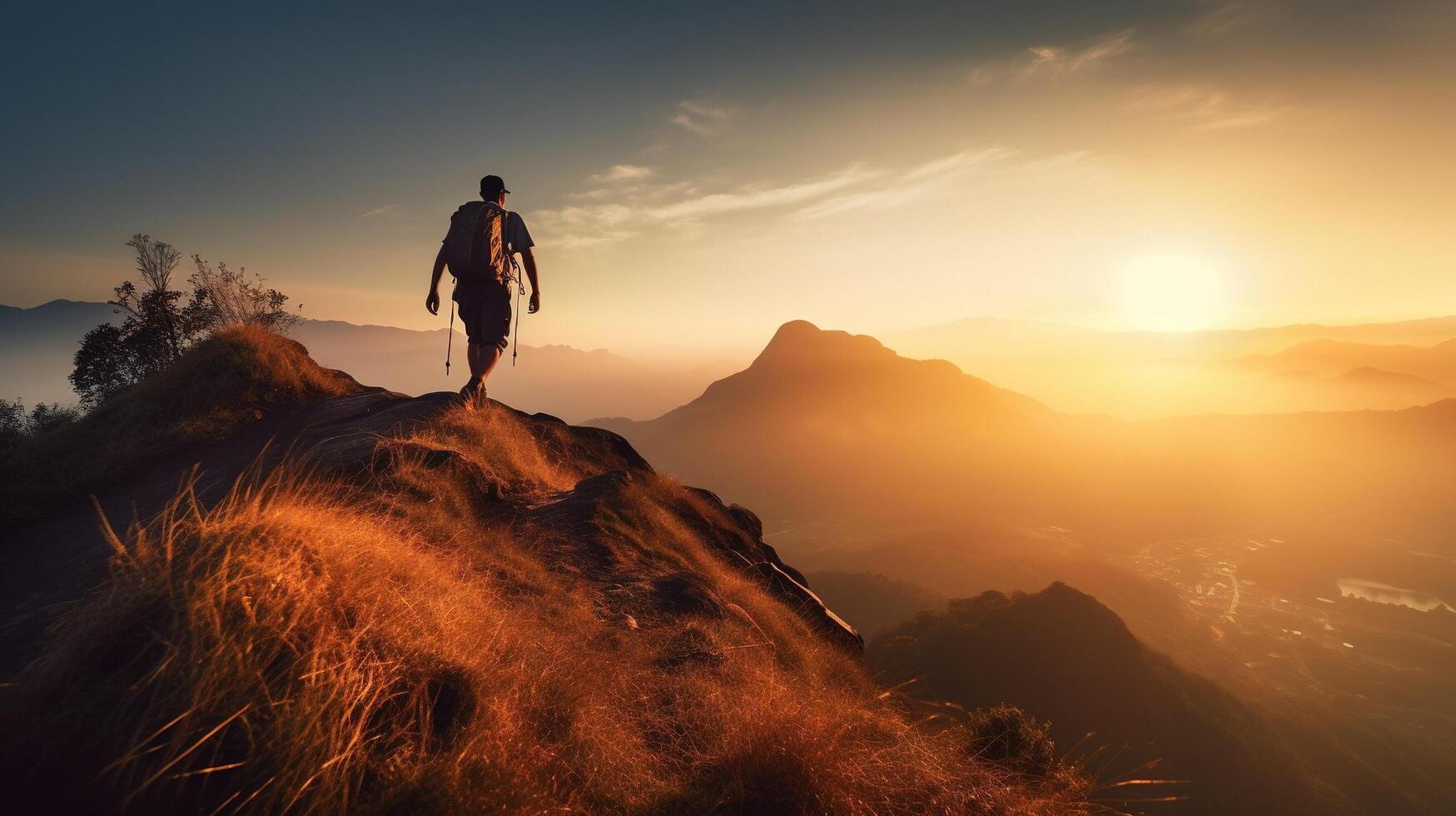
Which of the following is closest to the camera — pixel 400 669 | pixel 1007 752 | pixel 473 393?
pixel 400 669

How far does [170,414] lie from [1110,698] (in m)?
97.3

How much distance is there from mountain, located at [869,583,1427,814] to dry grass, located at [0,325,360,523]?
69336 millimetres

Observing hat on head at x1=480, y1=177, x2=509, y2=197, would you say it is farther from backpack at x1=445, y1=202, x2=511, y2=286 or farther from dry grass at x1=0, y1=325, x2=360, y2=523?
dry grass at x1=0, y1=325, x2=360, y2=523

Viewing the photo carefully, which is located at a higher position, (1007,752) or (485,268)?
(485,268)

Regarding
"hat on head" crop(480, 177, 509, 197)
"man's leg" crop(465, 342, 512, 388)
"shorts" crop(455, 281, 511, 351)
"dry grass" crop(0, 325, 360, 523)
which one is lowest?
"dry grass" crop(0, 325, 360, 523)

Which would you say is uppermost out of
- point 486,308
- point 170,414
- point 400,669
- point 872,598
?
point 486,308

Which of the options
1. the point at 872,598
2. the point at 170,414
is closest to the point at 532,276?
the point at 170,414

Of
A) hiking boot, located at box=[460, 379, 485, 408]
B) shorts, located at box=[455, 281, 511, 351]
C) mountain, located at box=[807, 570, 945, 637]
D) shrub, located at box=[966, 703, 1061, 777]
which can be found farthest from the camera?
mountain, located at box=[807, 570, 945, 637]

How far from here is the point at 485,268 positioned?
8.24 m

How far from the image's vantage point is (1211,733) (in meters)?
76.1

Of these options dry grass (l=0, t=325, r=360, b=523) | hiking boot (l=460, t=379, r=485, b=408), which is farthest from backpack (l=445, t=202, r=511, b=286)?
dry grass (l=0, t=325, r=360, b=523)

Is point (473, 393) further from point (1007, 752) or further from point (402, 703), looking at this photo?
point (1007, 752)

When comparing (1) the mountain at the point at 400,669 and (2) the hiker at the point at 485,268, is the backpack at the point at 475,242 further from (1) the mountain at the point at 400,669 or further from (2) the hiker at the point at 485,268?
(1) the mountain at the point at 400,669

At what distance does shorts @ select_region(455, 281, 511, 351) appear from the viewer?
859cm
